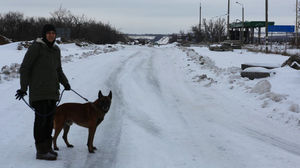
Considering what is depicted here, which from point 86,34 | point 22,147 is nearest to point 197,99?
point 22,147

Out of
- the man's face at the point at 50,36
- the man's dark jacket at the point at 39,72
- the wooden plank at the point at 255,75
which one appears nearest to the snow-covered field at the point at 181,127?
the wooden plank at the point at 255,75

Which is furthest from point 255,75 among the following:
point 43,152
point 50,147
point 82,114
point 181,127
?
point 43,152

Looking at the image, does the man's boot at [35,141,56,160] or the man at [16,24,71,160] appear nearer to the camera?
the man at [16,24,71,160]

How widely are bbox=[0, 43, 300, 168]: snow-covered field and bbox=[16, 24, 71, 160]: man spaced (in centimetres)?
33

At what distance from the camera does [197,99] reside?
422 inches

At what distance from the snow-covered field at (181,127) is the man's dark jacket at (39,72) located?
3.26 feet

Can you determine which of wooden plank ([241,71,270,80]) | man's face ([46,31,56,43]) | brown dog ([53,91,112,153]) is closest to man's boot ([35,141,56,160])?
brown dog ([53,91,112,153])

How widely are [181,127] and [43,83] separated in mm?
3342

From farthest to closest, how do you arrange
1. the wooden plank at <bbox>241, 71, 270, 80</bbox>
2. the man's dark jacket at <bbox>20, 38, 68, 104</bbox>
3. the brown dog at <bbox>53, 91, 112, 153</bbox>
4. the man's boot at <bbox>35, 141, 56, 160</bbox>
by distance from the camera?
the wooden plank at <bbox>241, 71, 270, 80</bbox>
the brown dog at <bbox>53, 91, 112, 153</bbox>
the man's boot at <bbox>35, 141, 56, 160</bbox>
the man's dark jacket at <bbox>20, 38, 68, 104</bbox>

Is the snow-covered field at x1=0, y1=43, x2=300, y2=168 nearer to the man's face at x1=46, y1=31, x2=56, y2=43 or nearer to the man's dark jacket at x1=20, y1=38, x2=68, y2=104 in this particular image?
the man's dark jacket at x1=20, y1=38, x2=68, y2=104

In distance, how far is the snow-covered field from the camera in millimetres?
5473

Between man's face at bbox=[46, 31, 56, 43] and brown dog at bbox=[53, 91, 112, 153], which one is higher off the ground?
man's face at bbox=[46, 31, 56, 43]

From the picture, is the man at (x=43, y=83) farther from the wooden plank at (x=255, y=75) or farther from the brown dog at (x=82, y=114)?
the wooden plank at (x=255, y=75)

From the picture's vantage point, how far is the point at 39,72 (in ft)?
16.8
